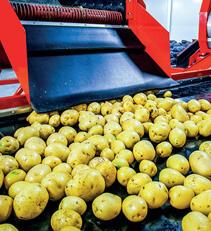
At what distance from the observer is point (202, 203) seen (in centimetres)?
116

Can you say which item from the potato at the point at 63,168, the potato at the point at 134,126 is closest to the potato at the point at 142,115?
the potato at the point at 134,126

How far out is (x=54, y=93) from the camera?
80.3 inches

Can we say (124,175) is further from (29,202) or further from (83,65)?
(83,65)

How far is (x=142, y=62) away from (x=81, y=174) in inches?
72.3

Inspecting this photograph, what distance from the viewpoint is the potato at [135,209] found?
114cm

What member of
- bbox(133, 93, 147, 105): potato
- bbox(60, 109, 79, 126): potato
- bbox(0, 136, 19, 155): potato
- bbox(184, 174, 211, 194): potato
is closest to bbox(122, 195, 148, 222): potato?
bbox(184, 174, 211, 194): potato

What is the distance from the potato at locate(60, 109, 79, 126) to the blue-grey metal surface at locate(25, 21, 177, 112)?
0.07m

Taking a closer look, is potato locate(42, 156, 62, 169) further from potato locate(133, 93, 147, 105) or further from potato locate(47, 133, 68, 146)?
potato locate(133, 93, 147, 105)

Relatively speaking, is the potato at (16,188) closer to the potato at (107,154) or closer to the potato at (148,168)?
the potato at (107,154)

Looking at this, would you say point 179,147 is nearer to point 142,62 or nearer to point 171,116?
point 171,116

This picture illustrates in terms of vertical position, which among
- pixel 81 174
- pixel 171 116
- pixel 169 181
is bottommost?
pixel 171 116

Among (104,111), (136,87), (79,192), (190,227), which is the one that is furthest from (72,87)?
(190,227)

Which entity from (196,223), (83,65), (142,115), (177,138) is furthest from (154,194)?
(83,65)

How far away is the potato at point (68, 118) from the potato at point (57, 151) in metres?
0.40
